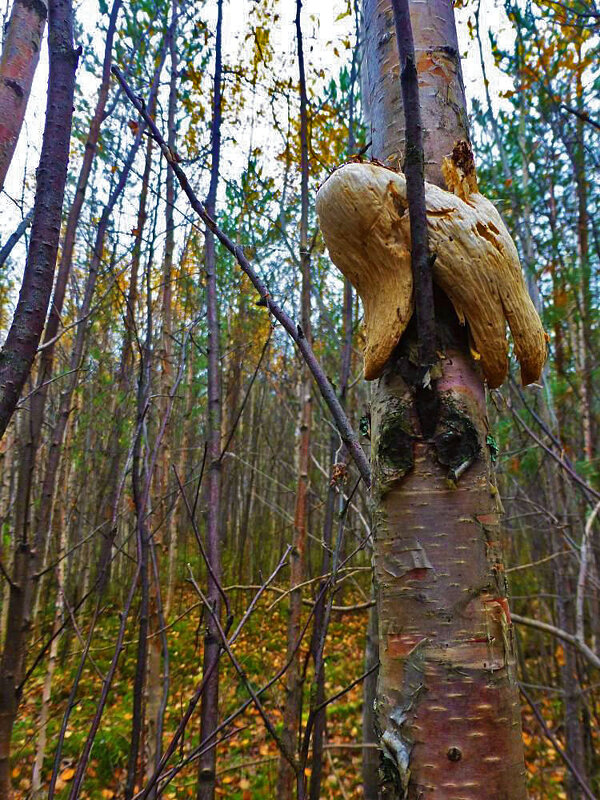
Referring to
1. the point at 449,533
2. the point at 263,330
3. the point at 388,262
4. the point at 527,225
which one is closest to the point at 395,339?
the point at 388,262

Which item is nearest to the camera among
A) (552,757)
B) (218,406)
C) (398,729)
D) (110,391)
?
(398,729)

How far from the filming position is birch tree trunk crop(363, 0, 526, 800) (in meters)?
0.55

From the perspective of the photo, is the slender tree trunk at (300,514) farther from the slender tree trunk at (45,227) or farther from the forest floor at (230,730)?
the slender tree trunk at (45,227)

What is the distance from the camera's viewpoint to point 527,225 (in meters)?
3.59

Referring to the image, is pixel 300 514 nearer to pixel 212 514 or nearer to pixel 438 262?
pixel 212 514

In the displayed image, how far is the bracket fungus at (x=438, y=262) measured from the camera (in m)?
0.67

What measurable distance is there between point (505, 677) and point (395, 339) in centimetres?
48

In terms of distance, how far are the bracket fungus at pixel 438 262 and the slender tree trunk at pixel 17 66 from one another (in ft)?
4.85

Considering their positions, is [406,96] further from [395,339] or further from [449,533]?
[449,533]

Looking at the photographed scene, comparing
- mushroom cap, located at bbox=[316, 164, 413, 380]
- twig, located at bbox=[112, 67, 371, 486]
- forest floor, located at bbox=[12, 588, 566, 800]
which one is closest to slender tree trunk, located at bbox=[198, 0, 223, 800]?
twig, located at bbox=[112, 67, 371, 486]

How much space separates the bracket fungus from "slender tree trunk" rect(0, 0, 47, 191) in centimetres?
148

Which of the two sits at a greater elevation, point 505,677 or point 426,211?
point 426,211

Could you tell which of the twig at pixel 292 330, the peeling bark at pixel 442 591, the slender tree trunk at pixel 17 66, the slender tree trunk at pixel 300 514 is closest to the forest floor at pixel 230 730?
the slender tree trunk at pixel 300 514

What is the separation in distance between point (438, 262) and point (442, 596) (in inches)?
18.7
